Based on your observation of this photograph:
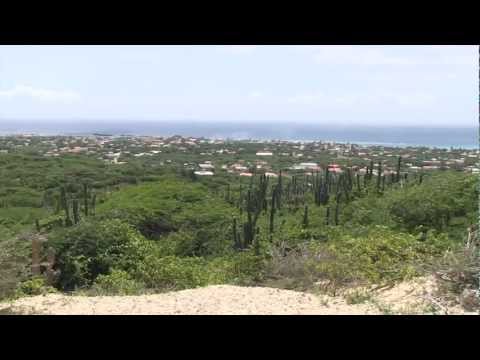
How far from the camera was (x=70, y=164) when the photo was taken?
41938 millimetres

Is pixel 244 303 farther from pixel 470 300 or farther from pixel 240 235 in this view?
pixel 240 235

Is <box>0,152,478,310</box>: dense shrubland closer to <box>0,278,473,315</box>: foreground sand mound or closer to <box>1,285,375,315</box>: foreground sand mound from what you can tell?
<box>0,278,473,315</box>: foreground sand mound

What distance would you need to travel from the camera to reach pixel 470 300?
4.82m

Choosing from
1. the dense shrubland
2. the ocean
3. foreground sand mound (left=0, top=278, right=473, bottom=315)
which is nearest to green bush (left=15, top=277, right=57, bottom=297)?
the dense shrubland

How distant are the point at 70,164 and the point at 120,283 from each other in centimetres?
3610

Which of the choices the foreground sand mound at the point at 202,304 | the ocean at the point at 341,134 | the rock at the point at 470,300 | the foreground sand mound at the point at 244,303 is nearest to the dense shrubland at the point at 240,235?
the rock at the point at 470,300

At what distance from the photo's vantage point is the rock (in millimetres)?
4766

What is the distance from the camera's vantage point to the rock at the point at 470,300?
15.6 ft

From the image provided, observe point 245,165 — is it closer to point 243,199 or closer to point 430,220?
point 243,199

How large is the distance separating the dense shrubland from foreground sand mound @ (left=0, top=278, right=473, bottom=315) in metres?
0.47

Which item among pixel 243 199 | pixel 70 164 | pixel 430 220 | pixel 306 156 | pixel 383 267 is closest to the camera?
pixel 383 267
